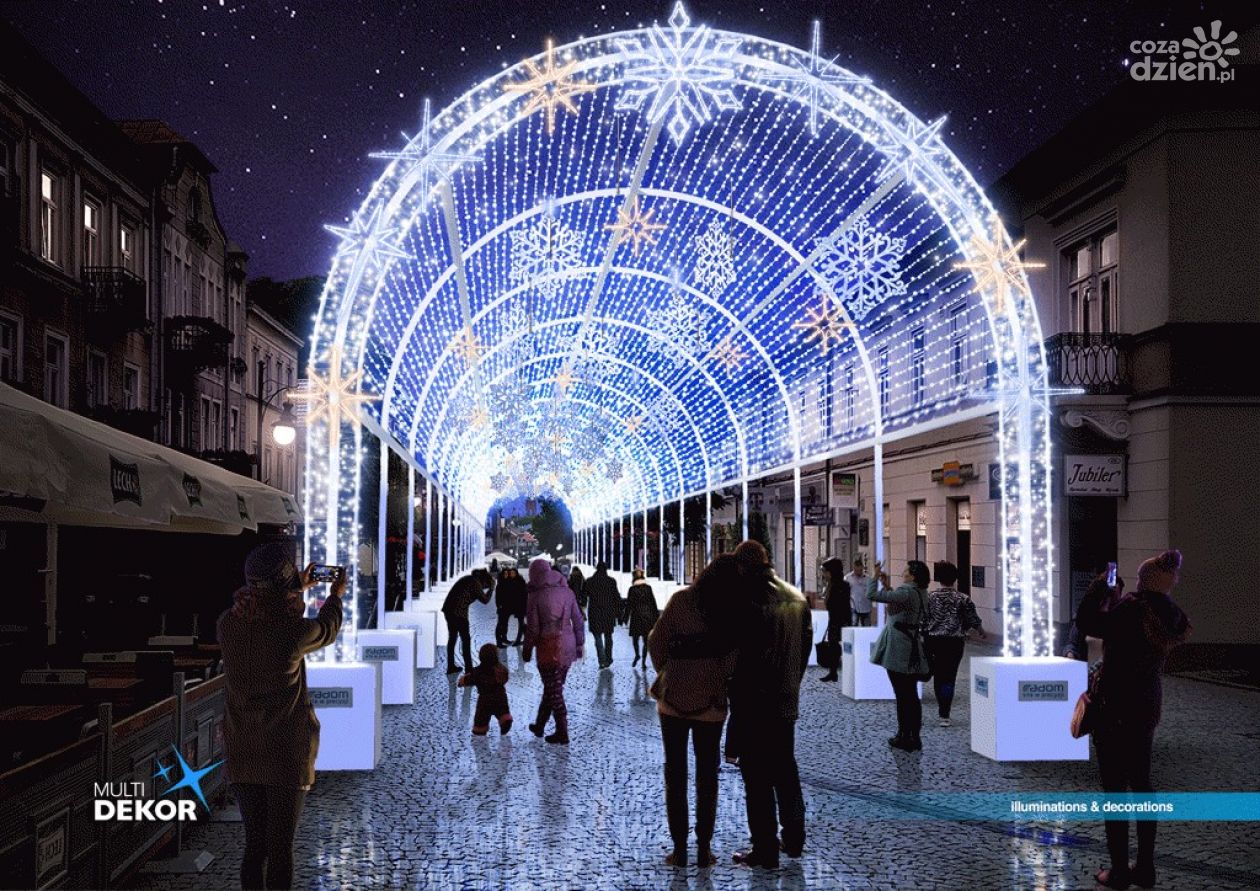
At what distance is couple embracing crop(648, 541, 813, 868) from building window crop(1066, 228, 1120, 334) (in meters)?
15.6

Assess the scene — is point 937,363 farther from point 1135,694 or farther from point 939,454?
point 1135,694

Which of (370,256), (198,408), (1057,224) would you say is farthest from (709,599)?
(198,408)

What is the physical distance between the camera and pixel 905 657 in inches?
438

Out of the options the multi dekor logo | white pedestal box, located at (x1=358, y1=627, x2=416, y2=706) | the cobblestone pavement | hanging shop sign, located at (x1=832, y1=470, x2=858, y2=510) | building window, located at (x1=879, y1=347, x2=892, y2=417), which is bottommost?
the cobblestone pavement

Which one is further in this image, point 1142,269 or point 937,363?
point 937,363

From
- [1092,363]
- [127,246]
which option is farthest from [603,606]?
[127,246]

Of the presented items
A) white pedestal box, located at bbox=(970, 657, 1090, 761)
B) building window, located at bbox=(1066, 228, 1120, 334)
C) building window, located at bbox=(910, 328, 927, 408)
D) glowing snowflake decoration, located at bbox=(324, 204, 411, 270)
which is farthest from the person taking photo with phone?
building window, located at bbox=(910, 328, 927, 408)

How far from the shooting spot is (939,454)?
27.4 m

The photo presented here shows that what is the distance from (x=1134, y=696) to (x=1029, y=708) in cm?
405

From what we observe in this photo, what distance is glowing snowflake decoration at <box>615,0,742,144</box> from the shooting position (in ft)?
34.8

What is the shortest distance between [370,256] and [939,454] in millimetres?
19207

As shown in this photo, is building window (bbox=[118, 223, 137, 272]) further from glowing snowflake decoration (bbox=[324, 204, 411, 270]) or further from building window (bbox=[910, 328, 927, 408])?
building window (bbox=[910, 328, 927, 408])

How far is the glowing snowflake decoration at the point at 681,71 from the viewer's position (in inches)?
418

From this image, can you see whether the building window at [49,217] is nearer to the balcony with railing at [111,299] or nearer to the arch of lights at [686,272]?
the balcony with railing at [111,299]
